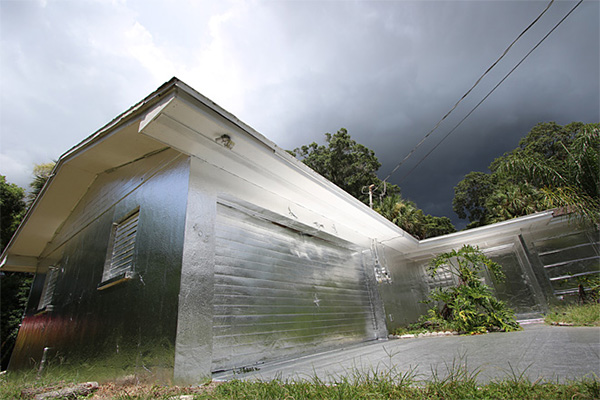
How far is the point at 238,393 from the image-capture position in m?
1.68

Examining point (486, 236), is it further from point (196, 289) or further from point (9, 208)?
point (9, 208)

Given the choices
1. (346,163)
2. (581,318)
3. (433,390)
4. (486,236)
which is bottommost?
(581,318)

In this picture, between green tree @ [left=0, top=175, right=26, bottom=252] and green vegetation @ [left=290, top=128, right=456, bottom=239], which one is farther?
green vegetation @ [left=290, top=128, right=456, bottom=239]

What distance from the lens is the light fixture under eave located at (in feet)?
9.98

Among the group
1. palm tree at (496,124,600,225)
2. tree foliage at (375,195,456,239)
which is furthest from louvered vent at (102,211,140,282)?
tree foliage at (375,195,456,239)

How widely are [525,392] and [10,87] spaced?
18701 millimetres

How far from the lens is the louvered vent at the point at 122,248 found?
3.68m

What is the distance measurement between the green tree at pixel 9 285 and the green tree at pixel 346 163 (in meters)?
18.5

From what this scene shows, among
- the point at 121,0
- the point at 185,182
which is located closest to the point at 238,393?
the point at 185,182


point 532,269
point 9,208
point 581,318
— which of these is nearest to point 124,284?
point 581,318

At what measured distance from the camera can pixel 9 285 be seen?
1173cm

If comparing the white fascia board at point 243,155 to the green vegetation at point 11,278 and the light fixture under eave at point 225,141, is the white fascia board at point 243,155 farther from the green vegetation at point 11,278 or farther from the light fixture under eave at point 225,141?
the green vegetation at point 11,278

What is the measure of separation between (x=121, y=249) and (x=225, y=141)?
2.56 m

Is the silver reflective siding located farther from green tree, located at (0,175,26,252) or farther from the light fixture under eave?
green tree, located at (0,175,26,252)
